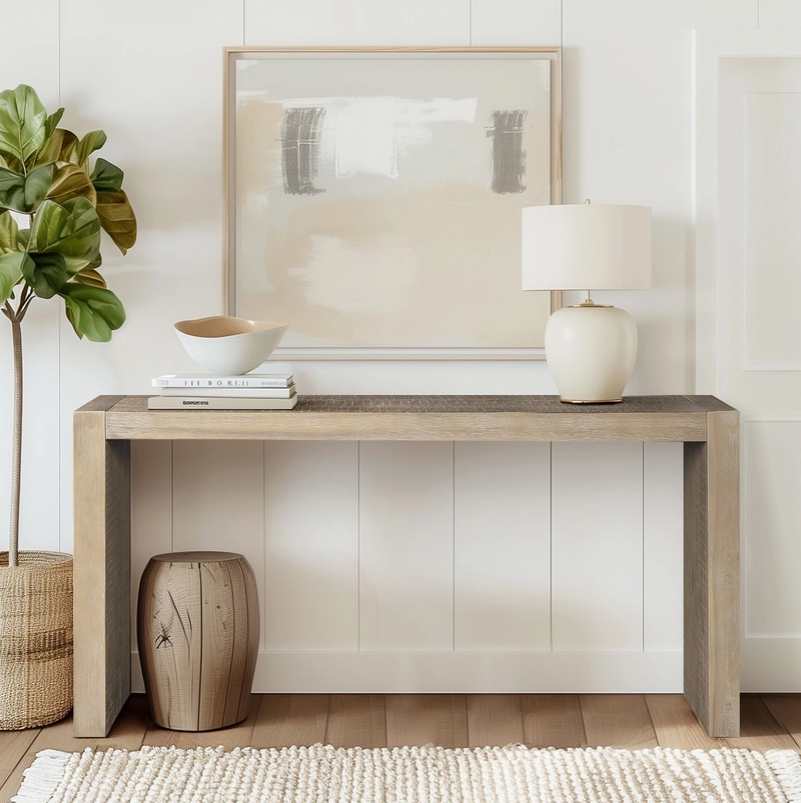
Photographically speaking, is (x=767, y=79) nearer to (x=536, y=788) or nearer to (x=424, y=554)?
(x=424, y=554)

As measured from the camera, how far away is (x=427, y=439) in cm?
224

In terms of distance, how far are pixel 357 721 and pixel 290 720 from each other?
0.18 meters

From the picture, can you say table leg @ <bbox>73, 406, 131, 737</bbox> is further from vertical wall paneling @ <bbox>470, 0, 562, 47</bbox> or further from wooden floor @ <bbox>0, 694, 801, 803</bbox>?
vertical wall paneling @ <bbox>470, 0, 562, 47</bbox>

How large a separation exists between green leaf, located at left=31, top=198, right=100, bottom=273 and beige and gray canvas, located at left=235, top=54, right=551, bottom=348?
0.49 m

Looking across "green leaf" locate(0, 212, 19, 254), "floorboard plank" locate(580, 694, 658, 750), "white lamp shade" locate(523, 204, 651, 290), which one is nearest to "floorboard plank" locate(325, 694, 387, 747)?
"floorboard plank" locate(580, 694, 658, 750)

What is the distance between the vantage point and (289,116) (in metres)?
2.63

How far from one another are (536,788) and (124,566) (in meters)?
1.25

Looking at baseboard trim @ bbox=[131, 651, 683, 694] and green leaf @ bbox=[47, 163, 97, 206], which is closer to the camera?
green leaf @ bbox=[47, 163, 97, 206]

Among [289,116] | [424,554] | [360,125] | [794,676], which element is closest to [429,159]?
[360,125]

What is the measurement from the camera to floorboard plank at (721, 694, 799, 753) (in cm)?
231

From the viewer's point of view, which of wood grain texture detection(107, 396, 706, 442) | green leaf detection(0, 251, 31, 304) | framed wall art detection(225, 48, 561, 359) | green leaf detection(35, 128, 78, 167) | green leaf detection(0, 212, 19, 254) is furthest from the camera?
framed wall art detection(225, 48, 561, 359)

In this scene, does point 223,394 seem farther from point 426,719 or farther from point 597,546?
point 597,546

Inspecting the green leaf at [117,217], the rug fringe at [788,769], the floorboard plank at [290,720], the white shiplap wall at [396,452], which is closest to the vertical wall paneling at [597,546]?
the white shiplap wall at [396,452]

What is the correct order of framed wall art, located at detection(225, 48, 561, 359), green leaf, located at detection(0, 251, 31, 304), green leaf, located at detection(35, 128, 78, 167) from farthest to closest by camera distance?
framed wall art, located at detection(225, 48, 561, 359)
green leaf, located at detection(35, 128, 78, 167)
green leaf, located at detection(0, 251, 31, 304)
